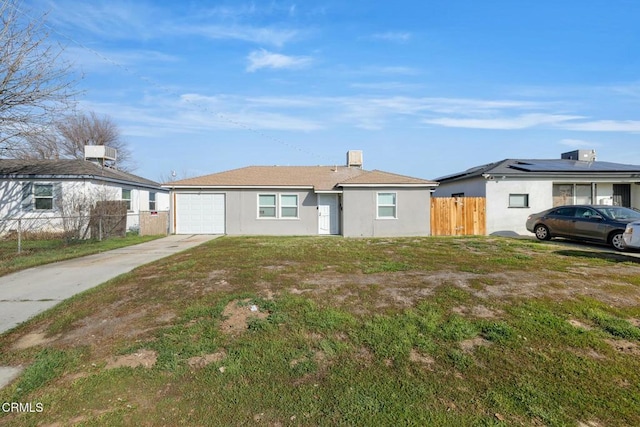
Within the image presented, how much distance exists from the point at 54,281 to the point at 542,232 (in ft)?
53.2

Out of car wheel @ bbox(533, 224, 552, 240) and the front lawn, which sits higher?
car wheel @ bbox(533, 224, 552, 240)

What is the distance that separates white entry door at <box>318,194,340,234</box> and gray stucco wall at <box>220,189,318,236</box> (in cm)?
42

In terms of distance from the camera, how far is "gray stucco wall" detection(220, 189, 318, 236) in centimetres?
1803

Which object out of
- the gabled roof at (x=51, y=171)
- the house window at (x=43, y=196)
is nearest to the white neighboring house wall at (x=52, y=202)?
the house window at (x=43, y=196)

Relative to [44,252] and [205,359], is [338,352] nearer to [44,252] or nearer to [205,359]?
[205,359]

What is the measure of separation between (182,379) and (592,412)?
3.67 meters

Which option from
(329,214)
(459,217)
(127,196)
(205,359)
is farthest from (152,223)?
(205,359)

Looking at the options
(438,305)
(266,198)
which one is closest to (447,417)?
(438,305)

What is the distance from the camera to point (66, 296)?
6176mm

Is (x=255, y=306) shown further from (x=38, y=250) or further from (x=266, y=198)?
(x=266, y=198)

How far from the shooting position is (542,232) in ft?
Result: 46.4

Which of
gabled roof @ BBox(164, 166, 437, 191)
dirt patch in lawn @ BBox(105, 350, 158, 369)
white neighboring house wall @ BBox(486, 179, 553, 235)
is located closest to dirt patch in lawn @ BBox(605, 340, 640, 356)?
dirt patch in lawn @ BBox(105, 350, 158, 369)

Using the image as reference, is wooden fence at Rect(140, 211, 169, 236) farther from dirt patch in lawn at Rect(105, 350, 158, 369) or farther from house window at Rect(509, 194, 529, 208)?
house window at Rect(509, 194, 529, 208)

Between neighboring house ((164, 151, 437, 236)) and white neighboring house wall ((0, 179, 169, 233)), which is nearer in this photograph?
white neighboring house wall ((0, 179, 169, 233))
